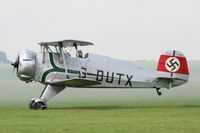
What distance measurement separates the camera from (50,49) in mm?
21578

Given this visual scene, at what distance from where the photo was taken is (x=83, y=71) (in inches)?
853

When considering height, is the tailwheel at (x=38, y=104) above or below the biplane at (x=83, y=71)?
below

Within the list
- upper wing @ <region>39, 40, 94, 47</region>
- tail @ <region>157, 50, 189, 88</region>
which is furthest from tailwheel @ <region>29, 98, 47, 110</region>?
tail @ <region>157, 50, 189, 88</region>

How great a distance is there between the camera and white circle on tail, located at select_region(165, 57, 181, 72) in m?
22.5

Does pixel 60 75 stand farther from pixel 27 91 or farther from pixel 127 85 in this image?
pixel 27 91

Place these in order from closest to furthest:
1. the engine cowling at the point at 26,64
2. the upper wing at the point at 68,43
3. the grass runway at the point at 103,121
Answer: the grass runway at the point at 103,121, the upper wing at the point at 68,43, the engine cowling at the point at 26,64

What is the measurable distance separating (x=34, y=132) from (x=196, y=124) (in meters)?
3.49

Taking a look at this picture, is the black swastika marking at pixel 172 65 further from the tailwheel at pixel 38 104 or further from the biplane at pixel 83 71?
the tailwheel at pixel 38 104

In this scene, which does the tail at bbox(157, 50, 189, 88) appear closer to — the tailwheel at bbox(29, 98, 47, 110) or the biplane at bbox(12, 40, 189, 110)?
the biplane at bbox(12, 40, 189, 110)

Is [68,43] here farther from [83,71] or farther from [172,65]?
[172,65]

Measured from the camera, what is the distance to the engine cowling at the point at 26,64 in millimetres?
20984

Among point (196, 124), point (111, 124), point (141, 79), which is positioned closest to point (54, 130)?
point (111, 124)

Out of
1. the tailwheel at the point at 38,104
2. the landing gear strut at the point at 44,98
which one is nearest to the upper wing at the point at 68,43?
the landing gear strut at the point at 44,98

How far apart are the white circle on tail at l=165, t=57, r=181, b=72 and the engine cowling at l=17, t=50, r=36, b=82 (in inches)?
173
